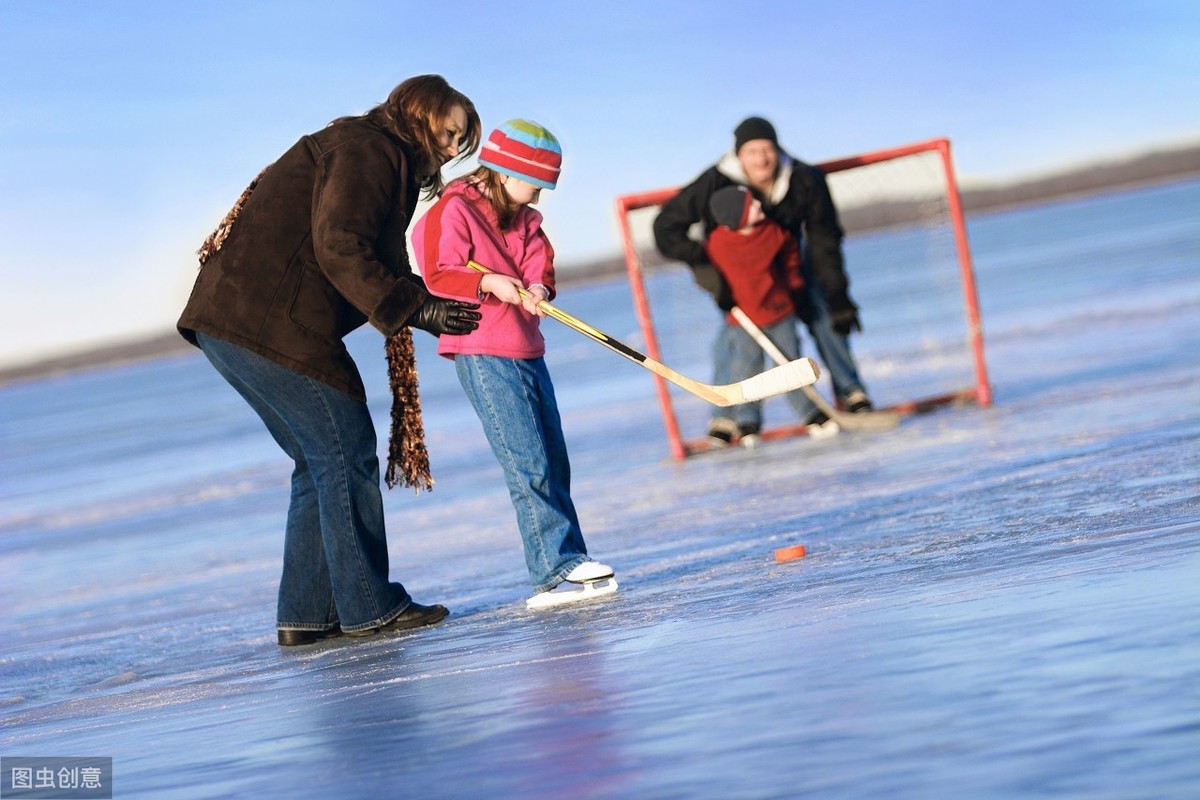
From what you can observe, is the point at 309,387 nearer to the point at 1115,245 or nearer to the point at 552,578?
the point at 552,578

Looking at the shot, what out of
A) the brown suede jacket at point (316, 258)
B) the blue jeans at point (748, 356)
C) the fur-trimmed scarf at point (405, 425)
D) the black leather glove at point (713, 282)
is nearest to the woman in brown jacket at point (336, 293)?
the brown suede jacket at point (316, 258)

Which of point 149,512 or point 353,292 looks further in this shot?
point 149,512

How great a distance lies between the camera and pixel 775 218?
760cm

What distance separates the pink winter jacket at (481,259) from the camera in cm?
408

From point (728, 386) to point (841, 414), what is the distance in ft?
10.3

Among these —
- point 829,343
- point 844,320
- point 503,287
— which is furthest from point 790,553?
point 829,343

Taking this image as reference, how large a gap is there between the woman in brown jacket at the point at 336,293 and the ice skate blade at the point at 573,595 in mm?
354

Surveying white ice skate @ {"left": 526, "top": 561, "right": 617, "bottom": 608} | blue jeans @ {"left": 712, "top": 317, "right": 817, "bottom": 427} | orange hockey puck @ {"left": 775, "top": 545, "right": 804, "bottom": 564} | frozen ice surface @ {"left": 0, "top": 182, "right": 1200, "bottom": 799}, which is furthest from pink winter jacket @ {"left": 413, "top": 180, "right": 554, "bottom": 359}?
blue jeans @ {"left": 712, "top": 317, "right": 817, "bottom": 427}

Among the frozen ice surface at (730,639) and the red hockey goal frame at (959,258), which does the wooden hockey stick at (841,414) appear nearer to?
the frozen ice surface at (730,639)

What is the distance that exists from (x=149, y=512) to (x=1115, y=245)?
20299 millimetres

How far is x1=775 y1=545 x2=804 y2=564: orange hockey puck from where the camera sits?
4297 millimetres

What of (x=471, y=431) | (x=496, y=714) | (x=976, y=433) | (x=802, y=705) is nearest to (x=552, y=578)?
(x=496, y=714)

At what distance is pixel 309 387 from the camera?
396 centimetres

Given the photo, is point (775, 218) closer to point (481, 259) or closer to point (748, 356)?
point (748, 356)
